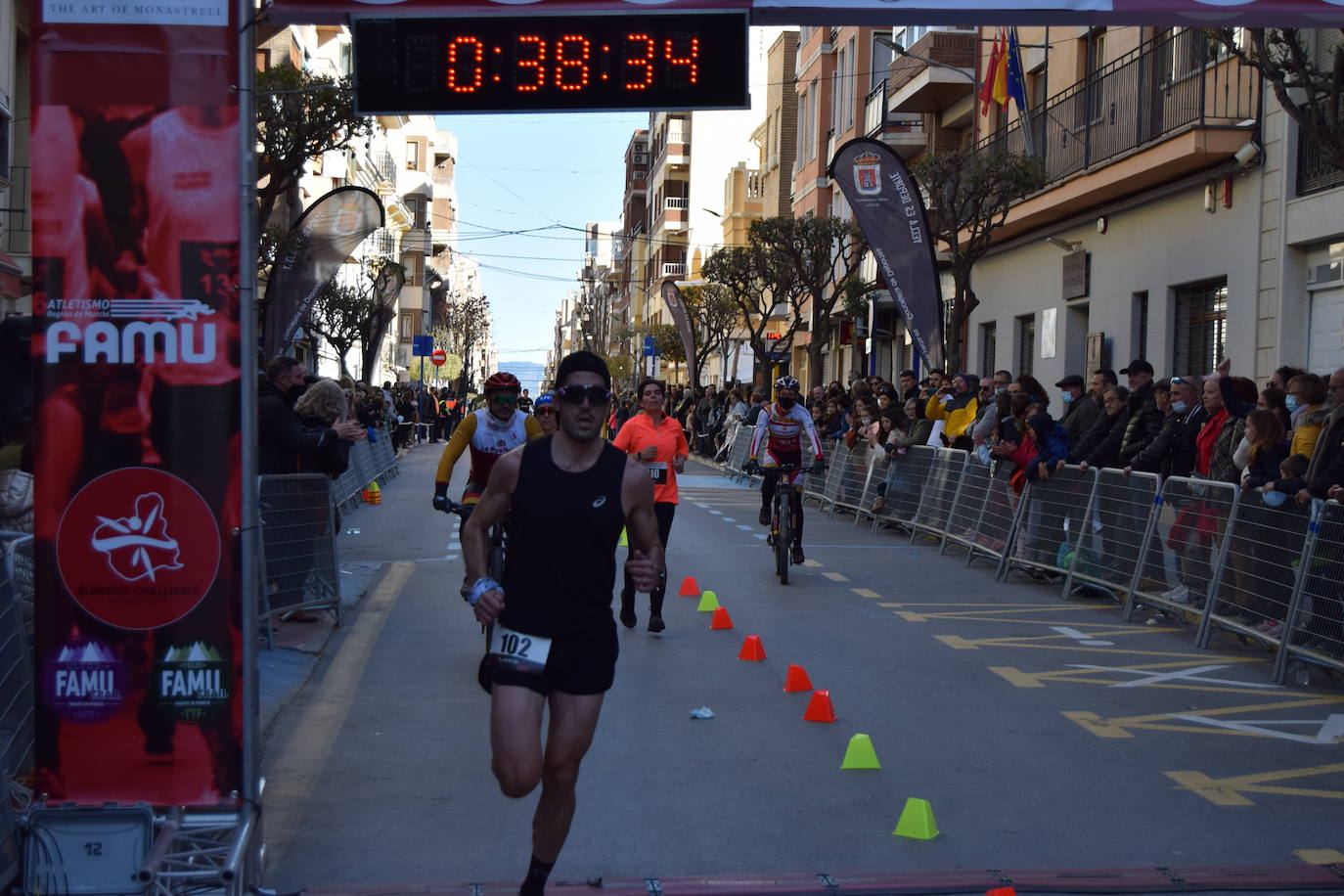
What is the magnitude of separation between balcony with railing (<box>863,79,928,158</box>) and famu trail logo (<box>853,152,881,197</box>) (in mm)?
13259

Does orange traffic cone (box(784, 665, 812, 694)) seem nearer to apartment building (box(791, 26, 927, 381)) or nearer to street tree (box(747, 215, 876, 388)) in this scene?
apartment building (box(791, 26, 927, 381))

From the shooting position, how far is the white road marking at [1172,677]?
9328 millimetres

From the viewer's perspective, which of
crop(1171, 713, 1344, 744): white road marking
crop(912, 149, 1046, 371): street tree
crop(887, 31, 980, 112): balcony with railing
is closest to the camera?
crop(1171, 713, 1344, 744): white road marking

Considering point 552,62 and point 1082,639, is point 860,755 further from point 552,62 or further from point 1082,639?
point 1082,639

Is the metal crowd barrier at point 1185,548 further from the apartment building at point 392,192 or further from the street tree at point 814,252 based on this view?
the street tree at point 814,252

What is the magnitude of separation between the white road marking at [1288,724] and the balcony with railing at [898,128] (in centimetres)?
2750

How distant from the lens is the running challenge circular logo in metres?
4.99

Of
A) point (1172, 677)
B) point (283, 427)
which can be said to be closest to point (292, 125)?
point (283, 427)

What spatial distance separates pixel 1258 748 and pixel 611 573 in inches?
164

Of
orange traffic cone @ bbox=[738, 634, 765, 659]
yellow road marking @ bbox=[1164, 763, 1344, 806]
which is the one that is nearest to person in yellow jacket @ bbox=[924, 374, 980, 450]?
orange traffic cone @ bbox=[738, 634, 765, 659]

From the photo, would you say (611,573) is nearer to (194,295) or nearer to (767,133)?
(194,295)

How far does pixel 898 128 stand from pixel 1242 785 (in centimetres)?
3036

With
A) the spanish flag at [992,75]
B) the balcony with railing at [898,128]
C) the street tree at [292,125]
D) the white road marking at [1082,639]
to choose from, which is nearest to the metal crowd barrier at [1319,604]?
the white road marking at [1082,639]

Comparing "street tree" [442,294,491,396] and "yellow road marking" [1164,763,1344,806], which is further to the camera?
"street tree" [442,294,491,396]
